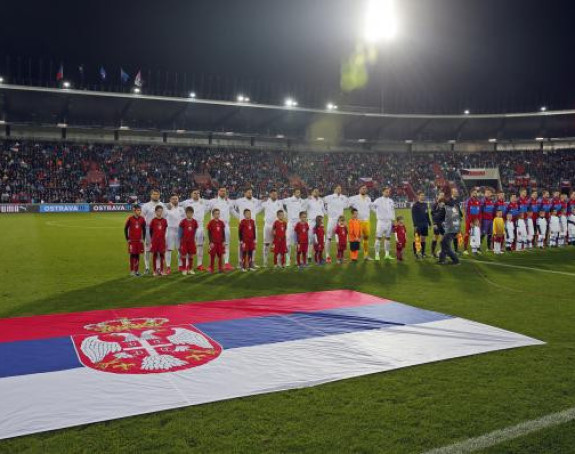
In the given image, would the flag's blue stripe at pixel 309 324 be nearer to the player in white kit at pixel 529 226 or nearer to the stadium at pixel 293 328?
the stadium at pixel 293 328

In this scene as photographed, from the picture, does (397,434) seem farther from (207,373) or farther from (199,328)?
(199,328)

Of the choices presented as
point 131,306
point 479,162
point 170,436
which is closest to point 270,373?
point 170,436

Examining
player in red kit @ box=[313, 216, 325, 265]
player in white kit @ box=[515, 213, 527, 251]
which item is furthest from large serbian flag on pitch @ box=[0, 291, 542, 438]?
player in white kit @ box=[515, 213, 527, 251]

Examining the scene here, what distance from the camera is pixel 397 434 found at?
13.0 ft

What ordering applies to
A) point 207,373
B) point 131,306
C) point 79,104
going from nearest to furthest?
point 207,373 < point 131,306 < point 79,104

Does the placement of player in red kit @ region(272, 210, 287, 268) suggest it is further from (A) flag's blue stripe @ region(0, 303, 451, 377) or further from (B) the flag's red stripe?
(A) flag's blue stripe @ region(0, 303, 451, 377)

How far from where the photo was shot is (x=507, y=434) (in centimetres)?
398

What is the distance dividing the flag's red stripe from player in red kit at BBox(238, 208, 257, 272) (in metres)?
3.25

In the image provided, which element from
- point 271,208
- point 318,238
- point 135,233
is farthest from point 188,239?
point 318,238

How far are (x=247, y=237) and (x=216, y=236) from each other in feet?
2.64

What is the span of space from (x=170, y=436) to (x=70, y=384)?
1579 mm

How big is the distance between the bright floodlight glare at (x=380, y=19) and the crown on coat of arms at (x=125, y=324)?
3717 centimetres

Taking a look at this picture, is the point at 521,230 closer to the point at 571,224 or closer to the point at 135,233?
the point at 571,224

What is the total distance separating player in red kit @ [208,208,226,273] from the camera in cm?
1213
